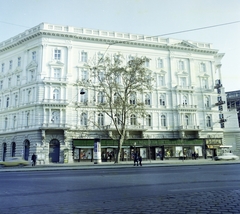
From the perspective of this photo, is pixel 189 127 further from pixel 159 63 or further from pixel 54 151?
pixel 54 151

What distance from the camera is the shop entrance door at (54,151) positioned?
1606 inches

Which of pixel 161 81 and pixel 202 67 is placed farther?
pixel 202 67

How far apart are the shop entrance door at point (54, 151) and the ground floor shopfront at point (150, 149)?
2755 mm

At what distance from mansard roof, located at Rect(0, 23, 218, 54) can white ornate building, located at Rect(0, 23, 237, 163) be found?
179mm

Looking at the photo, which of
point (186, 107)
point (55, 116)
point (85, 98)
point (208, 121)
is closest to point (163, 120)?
point (186, 107)

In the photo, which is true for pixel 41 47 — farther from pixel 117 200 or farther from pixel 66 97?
pixel 117 200

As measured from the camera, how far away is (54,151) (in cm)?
4106

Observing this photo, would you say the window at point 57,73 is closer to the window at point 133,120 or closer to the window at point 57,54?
the window at point 57,54

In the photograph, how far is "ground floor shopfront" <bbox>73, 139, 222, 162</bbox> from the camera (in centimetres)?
4212

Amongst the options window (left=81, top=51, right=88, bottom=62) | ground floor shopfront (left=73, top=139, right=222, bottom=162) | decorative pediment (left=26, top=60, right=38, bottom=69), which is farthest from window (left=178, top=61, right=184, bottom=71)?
decorative pediment (left=26, top=60, right=38, bottom=69)

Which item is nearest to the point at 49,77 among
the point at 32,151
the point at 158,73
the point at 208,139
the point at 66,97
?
the point at 66,97

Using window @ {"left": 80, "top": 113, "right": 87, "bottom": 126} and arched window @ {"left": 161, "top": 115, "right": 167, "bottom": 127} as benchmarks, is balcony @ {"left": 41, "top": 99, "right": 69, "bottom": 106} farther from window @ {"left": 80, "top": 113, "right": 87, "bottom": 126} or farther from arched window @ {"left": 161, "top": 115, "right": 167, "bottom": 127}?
arched window @ {"left": 161, "top": 115, "right": 167, "bottom": 127}

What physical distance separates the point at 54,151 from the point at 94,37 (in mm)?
21622

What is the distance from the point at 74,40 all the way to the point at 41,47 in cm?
605
